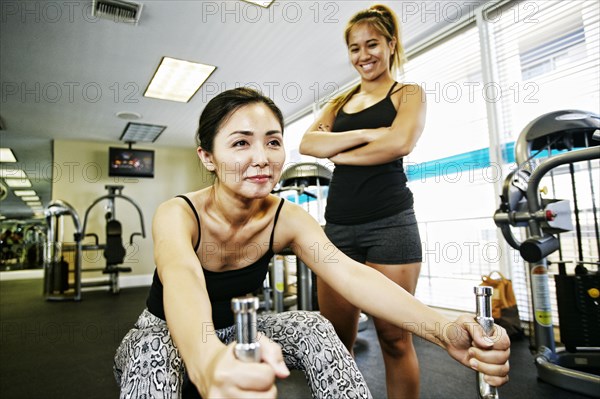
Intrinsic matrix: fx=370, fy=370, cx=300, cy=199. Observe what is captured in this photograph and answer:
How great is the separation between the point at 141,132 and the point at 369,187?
19.3ft

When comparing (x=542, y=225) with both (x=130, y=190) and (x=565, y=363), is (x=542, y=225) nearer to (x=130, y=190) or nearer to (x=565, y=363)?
(x=565, y=363)

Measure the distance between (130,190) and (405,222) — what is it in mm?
6981

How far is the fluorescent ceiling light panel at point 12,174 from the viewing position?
9.02 m

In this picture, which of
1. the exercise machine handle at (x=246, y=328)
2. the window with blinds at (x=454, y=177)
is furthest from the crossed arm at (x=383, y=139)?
the window with blinds at (x=454, y=177)

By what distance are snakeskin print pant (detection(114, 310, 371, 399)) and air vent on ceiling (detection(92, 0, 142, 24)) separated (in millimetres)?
2777

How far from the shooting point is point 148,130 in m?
6.11

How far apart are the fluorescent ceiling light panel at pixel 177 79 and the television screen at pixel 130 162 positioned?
224 cm

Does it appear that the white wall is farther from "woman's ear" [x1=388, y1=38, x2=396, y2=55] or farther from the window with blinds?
"woman's ear" [x1=388, y1=38, x2=396, y2=55]

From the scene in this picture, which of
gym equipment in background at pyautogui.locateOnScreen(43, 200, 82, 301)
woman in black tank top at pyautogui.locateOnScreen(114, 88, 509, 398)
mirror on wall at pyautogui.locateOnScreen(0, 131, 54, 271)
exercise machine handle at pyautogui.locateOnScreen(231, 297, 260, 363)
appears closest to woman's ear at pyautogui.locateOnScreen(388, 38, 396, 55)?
woman in black tank top at pyautogui.locateOnScreen(114, 88, 509, 398)

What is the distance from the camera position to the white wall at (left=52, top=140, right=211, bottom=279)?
6.70 m

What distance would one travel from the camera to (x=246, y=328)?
40 centimetres

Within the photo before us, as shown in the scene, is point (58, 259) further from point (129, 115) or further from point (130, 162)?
point (129, 115)

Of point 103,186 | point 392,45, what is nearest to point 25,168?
point 103,186

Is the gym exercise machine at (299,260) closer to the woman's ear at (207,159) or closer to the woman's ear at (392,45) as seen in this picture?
the woman's ear at (392,45)
